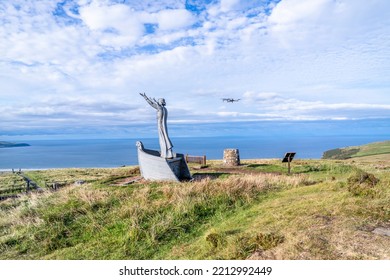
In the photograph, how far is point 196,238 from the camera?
718cm

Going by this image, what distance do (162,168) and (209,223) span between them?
7.13m

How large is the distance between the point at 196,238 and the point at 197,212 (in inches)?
69.6

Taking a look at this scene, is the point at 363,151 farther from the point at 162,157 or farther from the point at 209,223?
the point at 209,223

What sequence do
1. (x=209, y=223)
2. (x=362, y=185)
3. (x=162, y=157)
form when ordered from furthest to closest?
1. (x=162, y=157)
2. (x=362, y=185)
3. (x=209, y=223)

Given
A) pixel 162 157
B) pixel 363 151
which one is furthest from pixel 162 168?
pixel 363 151

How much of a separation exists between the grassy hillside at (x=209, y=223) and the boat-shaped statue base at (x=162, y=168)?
3439mm

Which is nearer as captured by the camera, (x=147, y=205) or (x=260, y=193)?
(x=147, y=205)

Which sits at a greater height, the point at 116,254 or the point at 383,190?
the point at 383,190

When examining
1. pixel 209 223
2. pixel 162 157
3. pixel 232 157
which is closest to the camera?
pixel 209 223

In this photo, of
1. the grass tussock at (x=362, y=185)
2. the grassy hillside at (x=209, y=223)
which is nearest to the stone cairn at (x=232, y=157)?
the grassy hillside at (x=209, y=223)

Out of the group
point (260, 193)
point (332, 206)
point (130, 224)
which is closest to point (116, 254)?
point (130, 224)

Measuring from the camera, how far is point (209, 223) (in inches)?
322

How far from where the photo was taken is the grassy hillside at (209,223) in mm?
5461
